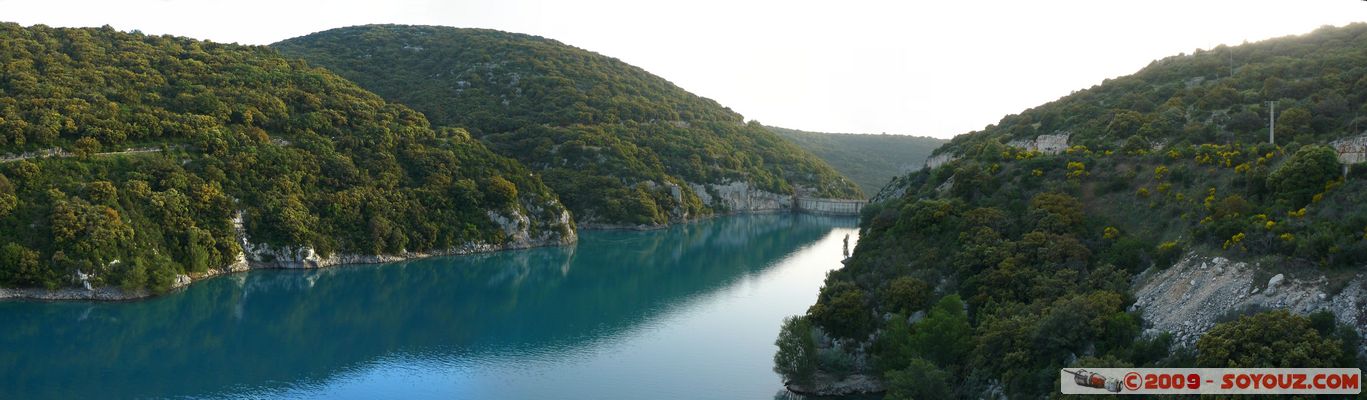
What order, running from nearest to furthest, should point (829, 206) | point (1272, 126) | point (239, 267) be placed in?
point (1272, 126), point (239, 267), point (829, 206)

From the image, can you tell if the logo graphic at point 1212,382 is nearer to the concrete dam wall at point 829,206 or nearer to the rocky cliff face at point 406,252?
the rocky cliff face at point 406,252

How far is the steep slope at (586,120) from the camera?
4311 inches

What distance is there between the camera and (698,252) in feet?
288

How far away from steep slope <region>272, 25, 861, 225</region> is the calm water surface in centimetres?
3570

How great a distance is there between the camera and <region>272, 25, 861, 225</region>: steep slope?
109500 mm

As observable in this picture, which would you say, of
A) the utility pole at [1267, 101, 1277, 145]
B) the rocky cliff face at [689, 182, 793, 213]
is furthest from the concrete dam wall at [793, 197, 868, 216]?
the utility pole at [1267, 101, 1277, 145]

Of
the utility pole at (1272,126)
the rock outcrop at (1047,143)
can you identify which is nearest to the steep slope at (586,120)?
the rock outcrop at (1047,143)

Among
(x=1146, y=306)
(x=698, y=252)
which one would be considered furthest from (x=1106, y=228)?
(x=698, y=252)

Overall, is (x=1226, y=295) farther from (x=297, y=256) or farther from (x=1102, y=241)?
(x=297, y=256)

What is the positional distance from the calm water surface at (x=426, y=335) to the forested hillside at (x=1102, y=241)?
663 cm

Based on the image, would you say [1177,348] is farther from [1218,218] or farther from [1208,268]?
[1218,218]

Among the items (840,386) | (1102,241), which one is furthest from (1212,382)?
(1102,241)

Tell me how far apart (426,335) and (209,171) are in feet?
83.6

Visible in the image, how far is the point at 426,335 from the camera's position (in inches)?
1898
